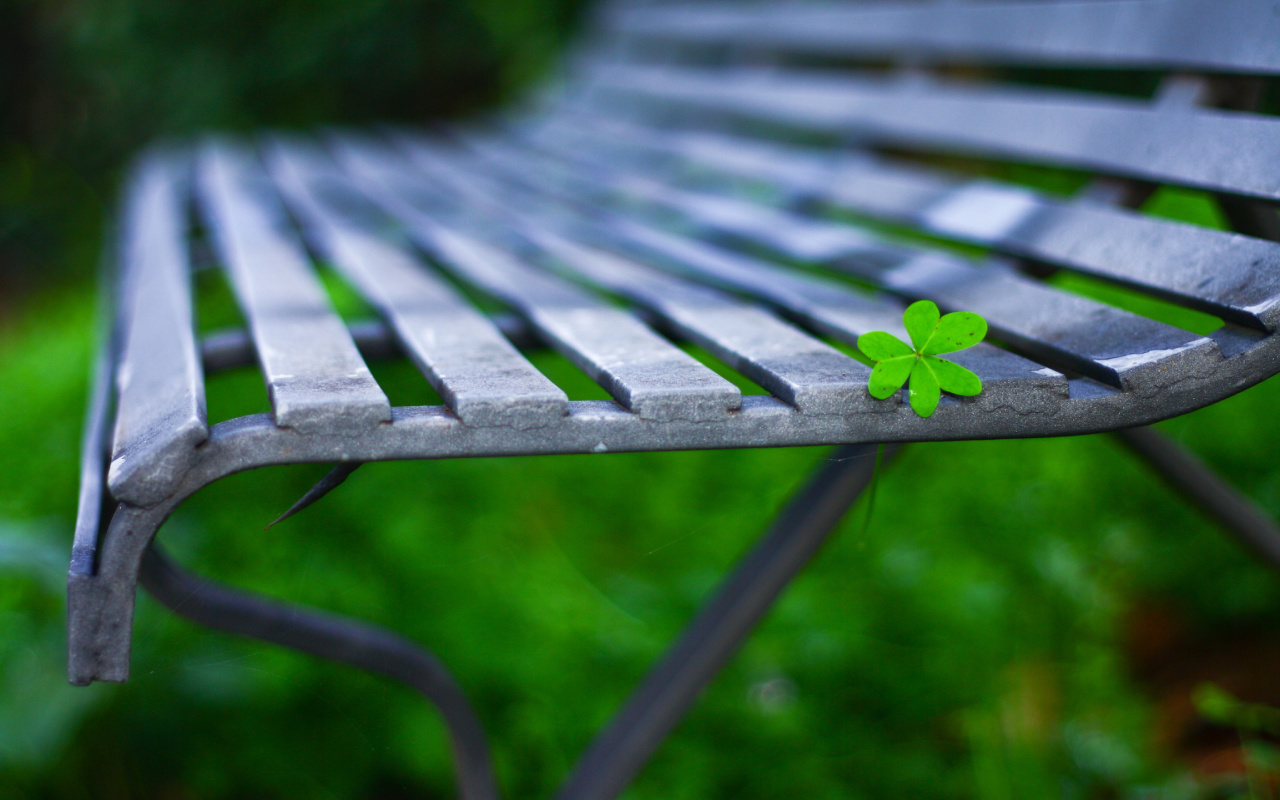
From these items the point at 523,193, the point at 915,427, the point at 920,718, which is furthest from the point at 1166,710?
the point at 523,193

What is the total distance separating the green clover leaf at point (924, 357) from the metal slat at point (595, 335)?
120mm

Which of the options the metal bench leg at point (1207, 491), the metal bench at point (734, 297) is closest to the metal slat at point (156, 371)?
the metal bench at point (734, 297)

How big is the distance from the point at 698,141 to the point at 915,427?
157cm

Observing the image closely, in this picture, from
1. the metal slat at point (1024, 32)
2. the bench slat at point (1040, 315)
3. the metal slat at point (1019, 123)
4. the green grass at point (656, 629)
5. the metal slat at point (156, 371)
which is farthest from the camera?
the green grass at point (656, 629)

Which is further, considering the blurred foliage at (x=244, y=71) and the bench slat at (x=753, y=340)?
the blurred foliage at (x=244, y=71)

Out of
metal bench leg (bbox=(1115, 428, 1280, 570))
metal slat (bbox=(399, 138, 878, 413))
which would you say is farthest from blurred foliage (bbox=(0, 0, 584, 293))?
metal bench leg (bbox=(1115, 428, 1280, 570))

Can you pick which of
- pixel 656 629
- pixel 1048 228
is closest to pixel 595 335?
pixel 1048 228

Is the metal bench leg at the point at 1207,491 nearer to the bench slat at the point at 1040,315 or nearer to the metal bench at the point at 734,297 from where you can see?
the metal bench at the point at 734,297

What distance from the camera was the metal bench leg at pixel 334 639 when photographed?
827 millimetres

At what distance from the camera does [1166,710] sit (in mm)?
1836

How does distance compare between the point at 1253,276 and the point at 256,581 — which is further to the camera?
the point at 256,581

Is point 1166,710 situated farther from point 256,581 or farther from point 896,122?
point 256,581

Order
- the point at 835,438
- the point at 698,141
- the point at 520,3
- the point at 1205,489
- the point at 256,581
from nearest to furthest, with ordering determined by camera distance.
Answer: the point at 835,438
the point at 1205,489
the point at 256,581
the point at 698,141
the point at 520,3

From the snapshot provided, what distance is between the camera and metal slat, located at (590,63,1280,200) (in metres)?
0.98
